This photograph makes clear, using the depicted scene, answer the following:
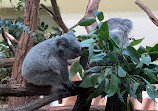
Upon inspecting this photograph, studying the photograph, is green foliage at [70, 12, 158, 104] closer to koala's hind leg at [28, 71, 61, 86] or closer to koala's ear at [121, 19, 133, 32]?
koala's hind leg at [28, 71, 61, 86]

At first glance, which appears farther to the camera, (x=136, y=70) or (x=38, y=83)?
(x=38, y=83)

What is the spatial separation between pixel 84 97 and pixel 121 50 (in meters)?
0.71

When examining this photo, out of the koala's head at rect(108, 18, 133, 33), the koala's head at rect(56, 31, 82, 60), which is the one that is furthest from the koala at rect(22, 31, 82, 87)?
the koala's head at rect(108, 18, 133, 33)

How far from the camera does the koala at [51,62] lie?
77.5 inches

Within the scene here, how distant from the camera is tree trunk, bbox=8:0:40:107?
2460 mm

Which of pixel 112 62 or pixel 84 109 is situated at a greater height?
pixel 112 62

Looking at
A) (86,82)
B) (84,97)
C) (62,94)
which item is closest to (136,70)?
(86,82)

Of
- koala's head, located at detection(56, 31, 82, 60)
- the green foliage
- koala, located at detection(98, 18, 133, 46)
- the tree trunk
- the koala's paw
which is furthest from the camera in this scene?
koala, located at detection(98, 18, 133, 46)

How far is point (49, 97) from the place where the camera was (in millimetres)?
1837

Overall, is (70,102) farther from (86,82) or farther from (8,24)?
(8,24)

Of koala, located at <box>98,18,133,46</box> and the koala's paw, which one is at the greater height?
koala, located at <box>98,18,133,46</box>

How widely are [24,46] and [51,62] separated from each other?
2.27 feet

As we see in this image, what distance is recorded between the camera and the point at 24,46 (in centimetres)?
252

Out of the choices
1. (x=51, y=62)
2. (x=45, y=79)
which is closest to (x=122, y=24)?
(x=51, y=62)
